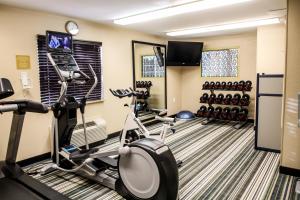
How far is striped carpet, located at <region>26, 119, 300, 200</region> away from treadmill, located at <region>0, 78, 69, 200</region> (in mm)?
575

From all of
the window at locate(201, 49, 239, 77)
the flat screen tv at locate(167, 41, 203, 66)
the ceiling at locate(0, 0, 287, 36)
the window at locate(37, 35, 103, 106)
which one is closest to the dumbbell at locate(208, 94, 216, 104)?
the window at locate(201, 49, 239, 77)

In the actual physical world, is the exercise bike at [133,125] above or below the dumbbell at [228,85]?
below

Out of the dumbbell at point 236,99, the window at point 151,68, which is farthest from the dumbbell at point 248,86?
the window at point 151,68

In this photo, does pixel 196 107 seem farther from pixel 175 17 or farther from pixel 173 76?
pixel 175 17

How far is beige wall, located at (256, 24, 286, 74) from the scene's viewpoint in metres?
5.08

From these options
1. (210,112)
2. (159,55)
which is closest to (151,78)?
(159,55)

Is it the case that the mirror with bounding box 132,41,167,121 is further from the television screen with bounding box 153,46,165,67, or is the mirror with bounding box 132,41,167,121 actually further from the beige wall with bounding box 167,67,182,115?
the beige wall with bounding box 167,67,182,115

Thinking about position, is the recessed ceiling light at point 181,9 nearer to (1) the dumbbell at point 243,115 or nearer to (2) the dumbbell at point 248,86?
(2) the dumbbell at point 248,86

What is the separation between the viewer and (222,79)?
22.2ft

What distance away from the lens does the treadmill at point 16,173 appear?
2.10 metres

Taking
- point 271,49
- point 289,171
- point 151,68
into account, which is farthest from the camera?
point 151,68

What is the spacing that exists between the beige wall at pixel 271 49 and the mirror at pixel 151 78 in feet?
8.63

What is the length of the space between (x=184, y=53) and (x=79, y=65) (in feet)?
11.2

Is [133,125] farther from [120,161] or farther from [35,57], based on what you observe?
→ [35,57]
